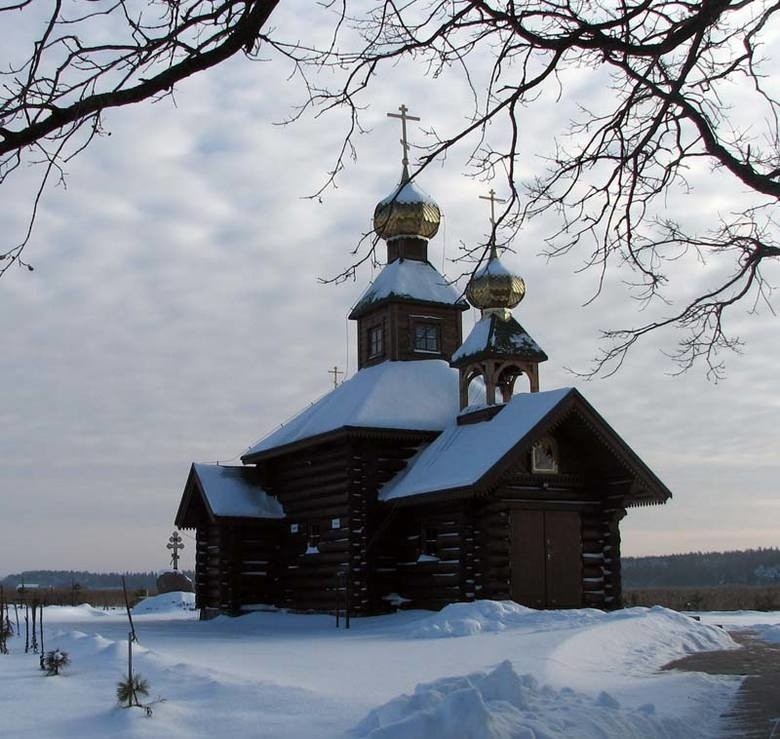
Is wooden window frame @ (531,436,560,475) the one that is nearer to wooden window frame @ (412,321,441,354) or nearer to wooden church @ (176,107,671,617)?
wooden church @ (176,107,671,617)

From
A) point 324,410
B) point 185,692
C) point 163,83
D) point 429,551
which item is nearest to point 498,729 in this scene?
point 185,692

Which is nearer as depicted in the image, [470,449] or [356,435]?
[470,449]

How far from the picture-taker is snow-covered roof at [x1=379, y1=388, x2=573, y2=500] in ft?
74.6

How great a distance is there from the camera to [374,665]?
14031 millimetres

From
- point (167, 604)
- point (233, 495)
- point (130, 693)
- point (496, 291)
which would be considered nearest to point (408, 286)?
point (496, 291)

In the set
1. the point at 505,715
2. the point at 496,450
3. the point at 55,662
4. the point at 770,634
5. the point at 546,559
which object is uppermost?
the point at 496,450

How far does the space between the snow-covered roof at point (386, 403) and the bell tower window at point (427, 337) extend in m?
0.47

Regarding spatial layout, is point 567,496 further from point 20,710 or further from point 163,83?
point 163,83

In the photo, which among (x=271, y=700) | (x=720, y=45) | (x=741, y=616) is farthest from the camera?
(x=741, y=616)

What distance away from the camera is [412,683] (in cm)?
1185

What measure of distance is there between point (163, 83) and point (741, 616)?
80.9 ft

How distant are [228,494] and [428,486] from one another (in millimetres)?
7796

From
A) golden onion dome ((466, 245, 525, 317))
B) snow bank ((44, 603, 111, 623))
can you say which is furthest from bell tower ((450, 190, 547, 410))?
snow bank ((44, 603, 111, 623))

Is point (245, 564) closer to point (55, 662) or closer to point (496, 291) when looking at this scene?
point (496, 291)
